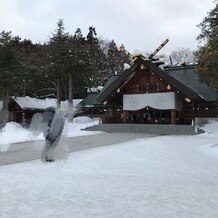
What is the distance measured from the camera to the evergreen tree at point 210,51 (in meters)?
18.8

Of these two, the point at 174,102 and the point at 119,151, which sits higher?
the point at 174,102

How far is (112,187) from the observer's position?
24.4ft

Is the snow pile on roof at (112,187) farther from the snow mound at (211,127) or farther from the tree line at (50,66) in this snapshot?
the tree line at (50,66)

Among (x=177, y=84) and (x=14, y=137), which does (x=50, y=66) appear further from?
(x=14, y=137)

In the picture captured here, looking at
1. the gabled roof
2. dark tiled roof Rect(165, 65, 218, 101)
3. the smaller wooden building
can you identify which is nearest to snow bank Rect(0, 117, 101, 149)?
the gabled roof

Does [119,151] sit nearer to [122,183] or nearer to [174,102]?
[122,183]

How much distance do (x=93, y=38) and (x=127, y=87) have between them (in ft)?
110

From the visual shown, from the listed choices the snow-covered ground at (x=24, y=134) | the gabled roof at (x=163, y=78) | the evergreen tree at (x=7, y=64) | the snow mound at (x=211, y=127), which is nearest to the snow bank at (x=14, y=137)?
the snow-covered ground at (x=24, y=134)

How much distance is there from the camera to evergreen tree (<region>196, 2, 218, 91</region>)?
1880cm

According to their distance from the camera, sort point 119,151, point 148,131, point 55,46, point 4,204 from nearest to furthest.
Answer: point 4,204 < point 119,151 < point 148,131 < point 55,46

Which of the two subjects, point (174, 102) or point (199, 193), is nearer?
point (199, 193)

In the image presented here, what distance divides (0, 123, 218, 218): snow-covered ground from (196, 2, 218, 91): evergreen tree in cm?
815

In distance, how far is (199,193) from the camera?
6.90m

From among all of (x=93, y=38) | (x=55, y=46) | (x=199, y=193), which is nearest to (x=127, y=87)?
(x=55, y=46)
